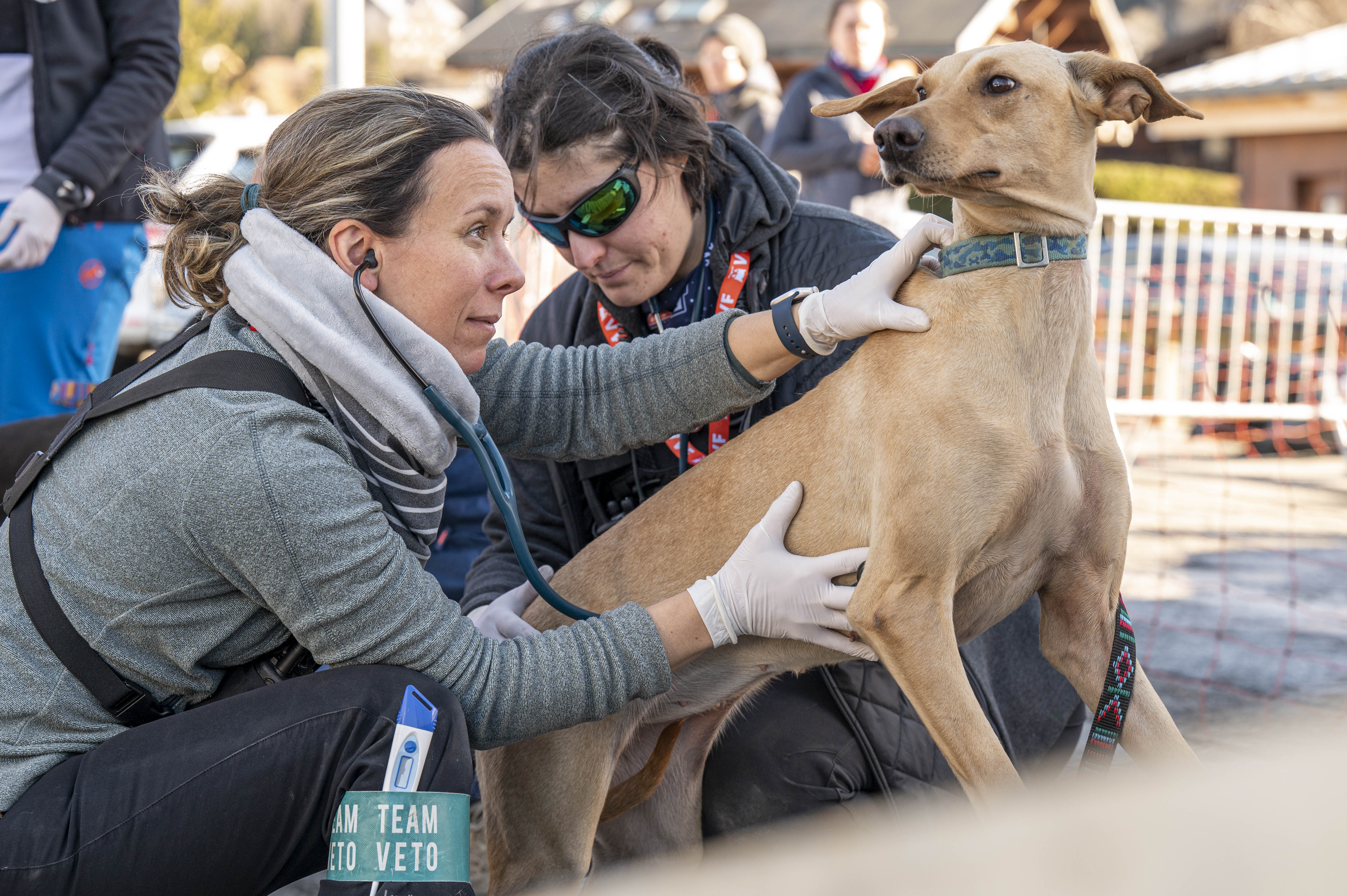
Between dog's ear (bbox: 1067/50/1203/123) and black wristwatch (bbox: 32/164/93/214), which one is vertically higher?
dog's ear (bbox: 1067/50/1203/123)

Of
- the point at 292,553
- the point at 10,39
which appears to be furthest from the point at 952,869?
the point at 10,39

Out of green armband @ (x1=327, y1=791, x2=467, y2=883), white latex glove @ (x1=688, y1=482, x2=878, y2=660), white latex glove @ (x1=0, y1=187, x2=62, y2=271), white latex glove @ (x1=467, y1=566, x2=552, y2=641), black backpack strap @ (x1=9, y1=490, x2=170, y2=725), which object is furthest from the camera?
white latex glove @ (x1=0, y1=187, x2=62, y2=271)

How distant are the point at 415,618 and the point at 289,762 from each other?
11.4 inches

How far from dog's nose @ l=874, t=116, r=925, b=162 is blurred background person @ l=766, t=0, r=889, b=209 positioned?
185 inches

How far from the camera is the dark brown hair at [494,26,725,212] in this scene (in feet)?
8.13

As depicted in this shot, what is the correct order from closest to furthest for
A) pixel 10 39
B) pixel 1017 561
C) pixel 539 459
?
pixel 1017 561 → pixel 539 459 → pixel 10 39

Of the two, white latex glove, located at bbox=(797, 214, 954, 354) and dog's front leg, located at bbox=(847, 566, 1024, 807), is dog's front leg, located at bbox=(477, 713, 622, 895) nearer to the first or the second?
dog's front leg, located at bbox=(847, 566, 1024, 807)

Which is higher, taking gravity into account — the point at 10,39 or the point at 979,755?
the point at 10,39

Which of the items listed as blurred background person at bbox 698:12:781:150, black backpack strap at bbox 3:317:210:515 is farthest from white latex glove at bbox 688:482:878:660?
blurred background person at bbox 698:12:781:150

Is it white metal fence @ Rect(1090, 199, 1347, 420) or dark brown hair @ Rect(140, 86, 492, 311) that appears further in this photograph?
white metal fence @ Rect(1090, 199, 1347, 420)

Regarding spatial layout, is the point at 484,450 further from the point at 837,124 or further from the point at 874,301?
the point at 837,124

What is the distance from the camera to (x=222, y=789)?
1668 mm

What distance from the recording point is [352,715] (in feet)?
5.61

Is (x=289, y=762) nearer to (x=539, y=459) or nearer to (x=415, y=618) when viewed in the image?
(x=415, y=618)
